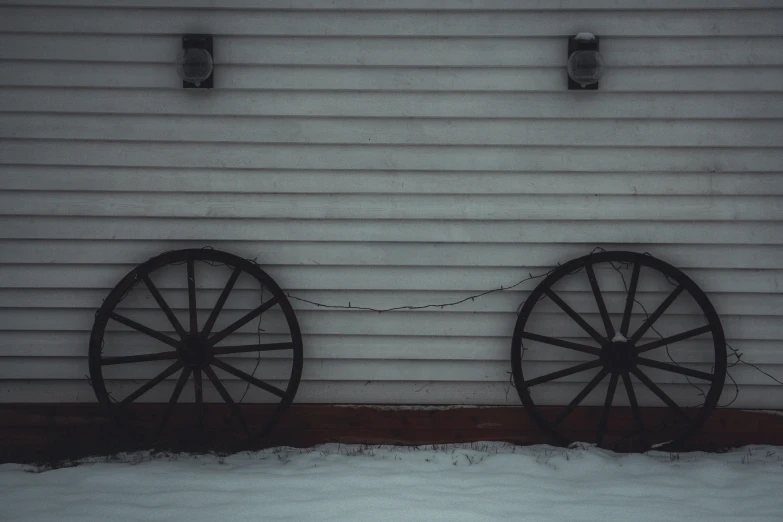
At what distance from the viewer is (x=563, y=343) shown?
160 inches

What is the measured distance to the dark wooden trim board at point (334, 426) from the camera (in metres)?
4.23

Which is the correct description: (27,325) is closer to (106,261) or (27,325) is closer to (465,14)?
(106,261)

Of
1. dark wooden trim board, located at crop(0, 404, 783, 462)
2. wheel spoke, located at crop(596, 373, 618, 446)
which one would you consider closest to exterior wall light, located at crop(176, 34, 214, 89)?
dark wooden trim board, located at crop(0, 404, 783, 462)

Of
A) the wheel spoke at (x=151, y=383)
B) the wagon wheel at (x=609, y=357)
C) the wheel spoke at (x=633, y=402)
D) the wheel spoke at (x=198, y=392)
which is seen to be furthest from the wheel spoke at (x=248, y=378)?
the wheel spoke at (x=633, y=402)

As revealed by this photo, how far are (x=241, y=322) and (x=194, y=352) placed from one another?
0.35 meters

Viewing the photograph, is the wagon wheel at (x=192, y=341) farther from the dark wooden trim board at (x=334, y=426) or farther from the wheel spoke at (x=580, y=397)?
the wheel spoke at (x=580, y=397)

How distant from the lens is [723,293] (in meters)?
4.22

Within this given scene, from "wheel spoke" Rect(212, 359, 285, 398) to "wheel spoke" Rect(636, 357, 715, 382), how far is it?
2394 mm

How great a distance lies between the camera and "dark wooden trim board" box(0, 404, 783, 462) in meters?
4.23

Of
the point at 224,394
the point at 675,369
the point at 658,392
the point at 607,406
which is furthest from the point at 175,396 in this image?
the point at 675,369

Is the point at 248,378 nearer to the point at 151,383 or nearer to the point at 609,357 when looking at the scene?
the point at 151,383

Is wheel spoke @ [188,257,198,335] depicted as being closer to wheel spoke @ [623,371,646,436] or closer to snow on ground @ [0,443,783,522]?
snow on ground @ [0,443,783,522]

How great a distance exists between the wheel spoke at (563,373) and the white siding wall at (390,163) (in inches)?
6.2

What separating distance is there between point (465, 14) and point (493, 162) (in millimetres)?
1004
